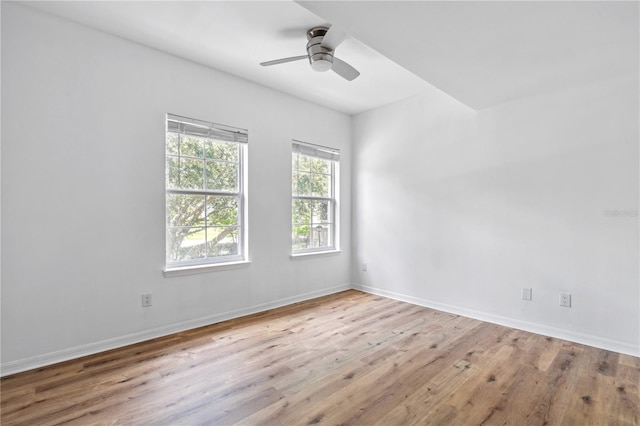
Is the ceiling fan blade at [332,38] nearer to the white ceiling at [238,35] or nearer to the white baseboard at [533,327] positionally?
the white ceiling at [238,35]

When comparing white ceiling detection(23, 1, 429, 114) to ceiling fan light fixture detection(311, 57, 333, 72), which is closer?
white ceiling detection(23, 1, 429, 114)

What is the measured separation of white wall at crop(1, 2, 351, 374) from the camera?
7.59 ft

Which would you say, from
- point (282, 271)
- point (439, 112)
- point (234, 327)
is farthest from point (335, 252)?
point (439, 112)

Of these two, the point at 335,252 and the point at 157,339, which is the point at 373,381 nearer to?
the point at 157,339

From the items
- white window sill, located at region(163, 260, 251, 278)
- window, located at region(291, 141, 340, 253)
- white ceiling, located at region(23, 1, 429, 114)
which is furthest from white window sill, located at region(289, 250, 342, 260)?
white ceiling, located at region(23, 1, 429, 114)

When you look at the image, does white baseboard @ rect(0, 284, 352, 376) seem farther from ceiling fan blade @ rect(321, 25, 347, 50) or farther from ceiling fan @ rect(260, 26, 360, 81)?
ceiling fan blade @ rect(321, 25, 347, 50)

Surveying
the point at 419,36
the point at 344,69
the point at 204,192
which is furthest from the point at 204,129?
the point at 419,36

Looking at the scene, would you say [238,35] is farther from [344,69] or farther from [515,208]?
[515,208]

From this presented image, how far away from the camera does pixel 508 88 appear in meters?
2.89

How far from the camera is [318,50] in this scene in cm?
254

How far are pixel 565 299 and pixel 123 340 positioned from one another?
13.1ft

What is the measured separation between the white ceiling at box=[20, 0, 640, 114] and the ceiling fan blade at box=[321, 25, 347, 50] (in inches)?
6.6

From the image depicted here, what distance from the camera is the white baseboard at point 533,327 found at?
2.69 m

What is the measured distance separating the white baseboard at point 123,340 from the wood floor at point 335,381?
0.09 meters
